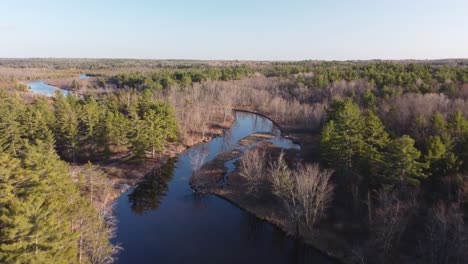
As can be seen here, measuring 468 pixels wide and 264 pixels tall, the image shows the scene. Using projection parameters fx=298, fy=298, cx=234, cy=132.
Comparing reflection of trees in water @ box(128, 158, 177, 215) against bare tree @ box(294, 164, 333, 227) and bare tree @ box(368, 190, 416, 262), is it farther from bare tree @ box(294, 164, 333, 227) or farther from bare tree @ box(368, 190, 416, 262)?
bare tree @ box(368, 190, 416, 262)

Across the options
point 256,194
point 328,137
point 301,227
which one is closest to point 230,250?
point 301,227

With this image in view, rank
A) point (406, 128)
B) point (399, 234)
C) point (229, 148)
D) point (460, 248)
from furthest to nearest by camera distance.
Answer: point (229, 148) → point (406, 128) → point (399, 234) → point (460, 248)

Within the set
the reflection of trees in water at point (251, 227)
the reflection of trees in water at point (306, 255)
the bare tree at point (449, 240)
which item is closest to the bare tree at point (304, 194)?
the reflection of trees in water at point (306, 255)

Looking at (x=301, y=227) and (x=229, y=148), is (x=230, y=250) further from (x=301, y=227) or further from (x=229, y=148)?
(x=229, y=148)

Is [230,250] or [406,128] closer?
[230,250]

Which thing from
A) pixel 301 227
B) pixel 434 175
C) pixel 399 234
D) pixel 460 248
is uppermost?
pixel 434 175

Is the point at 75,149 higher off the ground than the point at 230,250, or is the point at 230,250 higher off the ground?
the point at 75,149

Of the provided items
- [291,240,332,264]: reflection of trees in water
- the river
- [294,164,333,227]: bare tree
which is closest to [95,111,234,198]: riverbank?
the river
